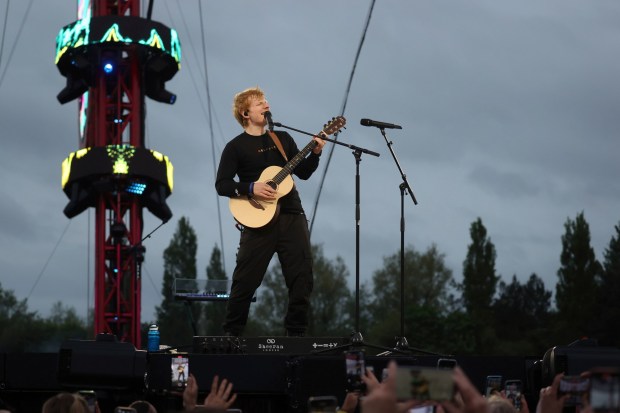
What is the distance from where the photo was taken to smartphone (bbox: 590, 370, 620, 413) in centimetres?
396

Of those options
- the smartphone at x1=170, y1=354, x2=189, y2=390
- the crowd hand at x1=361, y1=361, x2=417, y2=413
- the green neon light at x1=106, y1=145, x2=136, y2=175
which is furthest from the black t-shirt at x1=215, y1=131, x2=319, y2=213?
the green neon light at x1=106, y1=145, x2=136, y2=175

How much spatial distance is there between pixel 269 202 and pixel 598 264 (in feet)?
164

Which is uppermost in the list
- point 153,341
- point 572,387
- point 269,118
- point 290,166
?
point 269,118

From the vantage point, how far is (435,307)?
6200 centimetres

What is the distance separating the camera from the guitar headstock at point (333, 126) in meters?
10.2

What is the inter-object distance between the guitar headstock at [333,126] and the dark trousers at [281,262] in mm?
813

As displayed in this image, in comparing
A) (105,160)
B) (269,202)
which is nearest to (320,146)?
(269,202)

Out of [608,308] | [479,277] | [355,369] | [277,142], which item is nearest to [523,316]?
[479,277]

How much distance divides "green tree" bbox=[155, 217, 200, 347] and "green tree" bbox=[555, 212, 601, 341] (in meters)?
19.8

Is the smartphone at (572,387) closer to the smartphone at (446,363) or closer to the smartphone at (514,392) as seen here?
the smartphone at (514,392)

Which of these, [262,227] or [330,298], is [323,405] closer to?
[262,227]

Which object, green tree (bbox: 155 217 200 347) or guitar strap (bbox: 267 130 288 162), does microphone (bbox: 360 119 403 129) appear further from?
green tree (bbox: 155 217 200 347)

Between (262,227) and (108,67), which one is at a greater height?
(108,67)

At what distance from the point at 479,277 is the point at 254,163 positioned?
171 feet
